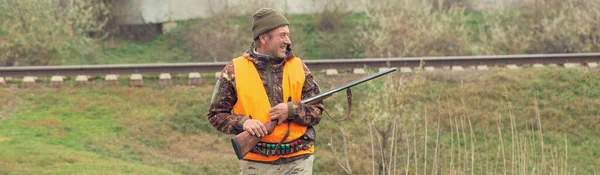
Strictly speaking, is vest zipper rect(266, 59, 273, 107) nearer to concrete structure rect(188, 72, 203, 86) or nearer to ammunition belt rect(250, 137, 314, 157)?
ammunition belt rect(250, 137, 314, 157)

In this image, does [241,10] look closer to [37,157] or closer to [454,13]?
[454,13]

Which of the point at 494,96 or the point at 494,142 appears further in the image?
the point at 494,96

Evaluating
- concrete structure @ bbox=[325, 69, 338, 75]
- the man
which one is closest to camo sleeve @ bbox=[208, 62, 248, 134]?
the man

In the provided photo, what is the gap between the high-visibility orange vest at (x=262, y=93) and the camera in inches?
274

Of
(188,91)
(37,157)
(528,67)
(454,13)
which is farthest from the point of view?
(454,13)

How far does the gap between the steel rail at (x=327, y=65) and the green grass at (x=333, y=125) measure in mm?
418

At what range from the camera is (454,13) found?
94.0ft

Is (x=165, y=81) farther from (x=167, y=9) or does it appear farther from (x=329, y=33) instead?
(x=167, y=9)

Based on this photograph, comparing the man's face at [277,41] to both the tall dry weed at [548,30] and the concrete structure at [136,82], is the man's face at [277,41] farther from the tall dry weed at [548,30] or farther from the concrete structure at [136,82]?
the tall dry weed at [548,30]

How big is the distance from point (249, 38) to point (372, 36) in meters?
3.57

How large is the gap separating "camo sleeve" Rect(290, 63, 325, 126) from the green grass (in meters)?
6.97

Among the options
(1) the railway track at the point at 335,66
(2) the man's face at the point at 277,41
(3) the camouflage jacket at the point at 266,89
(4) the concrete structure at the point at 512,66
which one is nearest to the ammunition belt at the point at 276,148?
(3) the camouflage jacket at the point at 266,89

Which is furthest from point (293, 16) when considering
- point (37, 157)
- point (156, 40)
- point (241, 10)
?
point (37, 157)

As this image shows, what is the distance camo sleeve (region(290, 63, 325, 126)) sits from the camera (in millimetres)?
6910
